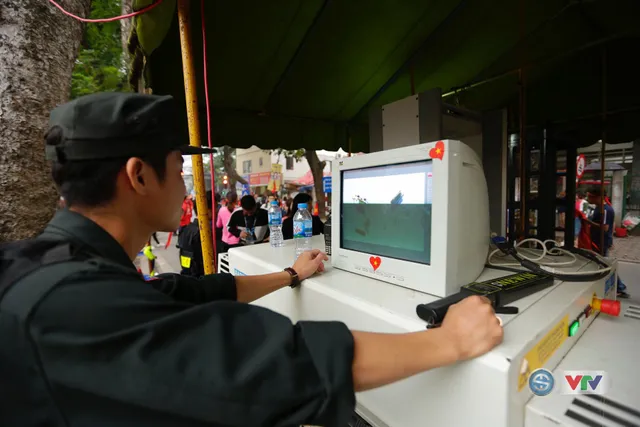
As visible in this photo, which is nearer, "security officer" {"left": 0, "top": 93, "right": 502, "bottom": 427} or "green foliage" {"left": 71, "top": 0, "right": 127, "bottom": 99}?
"security officer" {"left": 0, "top": 93, "right": 502, "bottom": 427}

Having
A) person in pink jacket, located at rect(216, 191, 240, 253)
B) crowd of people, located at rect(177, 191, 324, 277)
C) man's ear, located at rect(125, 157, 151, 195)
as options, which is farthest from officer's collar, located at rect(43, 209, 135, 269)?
person in pink jacket, located at rect(216, 191, 240, 253)

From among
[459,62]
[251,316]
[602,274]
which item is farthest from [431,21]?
[251,316]

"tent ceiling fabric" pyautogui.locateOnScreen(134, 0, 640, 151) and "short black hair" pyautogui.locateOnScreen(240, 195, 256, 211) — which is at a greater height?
"tent ceiling fabric" pyautogui.locateOnScreen(134, 0, 640, 151)

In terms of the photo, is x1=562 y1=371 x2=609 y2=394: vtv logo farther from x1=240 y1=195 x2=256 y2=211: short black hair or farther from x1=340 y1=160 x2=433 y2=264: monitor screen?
x1=240 y1=195 x2=256 y2=211: short black hair

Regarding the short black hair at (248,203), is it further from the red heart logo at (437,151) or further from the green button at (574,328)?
the green button at (574,328)

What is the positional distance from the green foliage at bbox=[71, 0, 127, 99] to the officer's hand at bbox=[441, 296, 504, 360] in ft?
13.6

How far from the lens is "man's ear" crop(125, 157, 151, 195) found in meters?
0.68

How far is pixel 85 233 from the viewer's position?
2.16 feet

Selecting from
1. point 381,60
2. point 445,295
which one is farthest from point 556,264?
point 381,60

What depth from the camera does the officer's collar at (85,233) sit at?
0.65m

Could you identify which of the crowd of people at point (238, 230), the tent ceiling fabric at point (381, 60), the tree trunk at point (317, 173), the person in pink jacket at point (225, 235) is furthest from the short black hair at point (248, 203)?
the tree trunk at point (317, 173)

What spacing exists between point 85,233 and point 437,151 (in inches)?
37.0

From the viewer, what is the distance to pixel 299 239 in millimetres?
2020

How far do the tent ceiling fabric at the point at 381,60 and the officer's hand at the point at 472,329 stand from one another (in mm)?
1751
